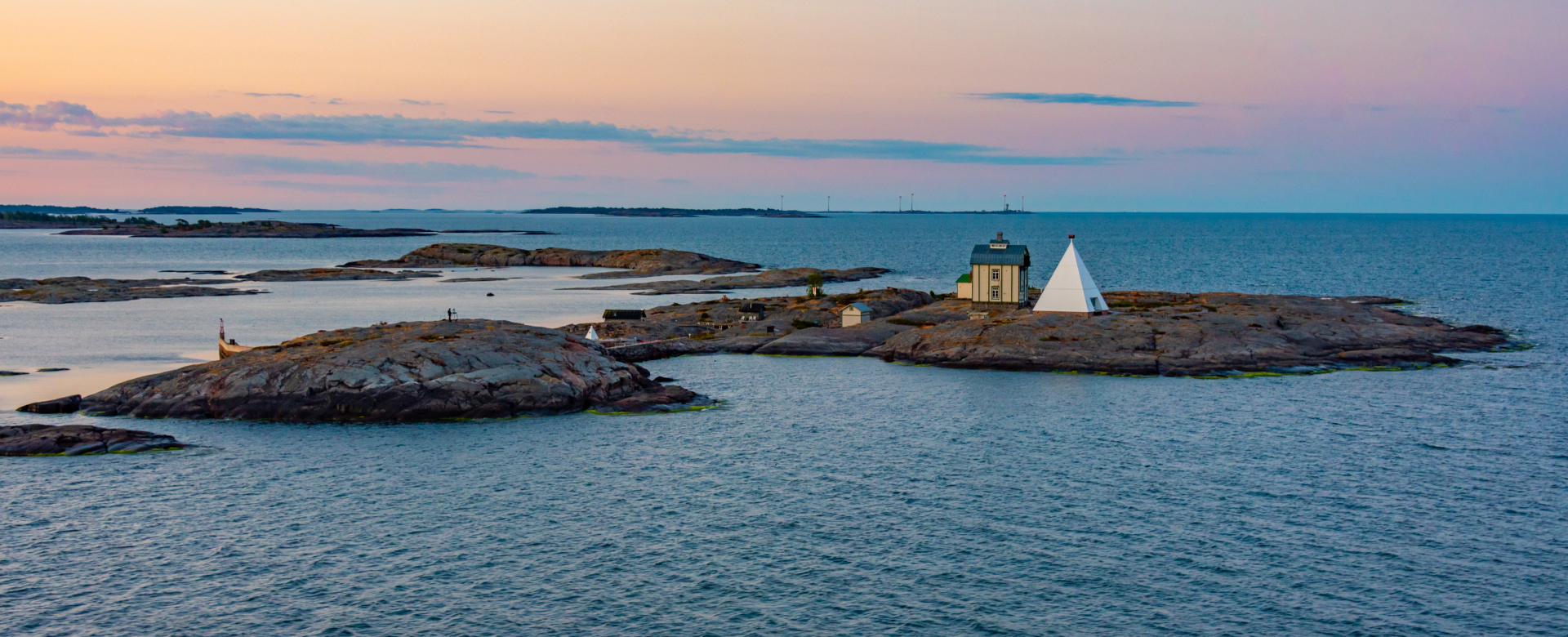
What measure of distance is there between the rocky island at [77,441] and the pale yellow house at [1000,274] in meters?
62.4

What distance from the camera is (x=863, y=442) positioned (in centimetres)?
5244

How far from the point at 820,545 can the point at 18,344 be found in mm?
80943

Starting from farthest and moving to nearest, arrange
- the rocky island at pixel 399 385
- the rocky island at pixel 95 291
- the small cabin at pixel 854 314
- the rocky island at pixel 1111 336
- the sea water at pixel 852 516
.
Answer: the rocky island at pixel 95 291
the small cabin at pixel 854 314
the rocky island at pixel 1111 336
the rocky island at pixel 399 385
the sea water at pixel 852 516

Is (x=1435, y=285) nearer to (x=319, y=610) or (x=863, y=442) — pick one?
(x=863, y=442)

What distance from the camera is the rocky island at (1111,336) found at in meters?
72.8

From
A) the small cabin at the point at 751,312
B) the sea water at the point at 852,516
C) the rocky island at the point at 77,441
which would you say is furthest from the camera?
the small cabin at the point at 751,312

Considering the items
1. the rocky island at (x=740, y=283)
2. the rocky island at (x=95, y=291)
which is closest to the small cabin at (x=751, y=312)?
the rocky island at (x=740, y=283)

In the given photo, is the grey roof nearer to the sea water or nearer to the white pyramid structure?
the white pyramid structure

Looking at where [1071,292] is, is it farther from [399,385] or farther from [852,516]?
[399,385]

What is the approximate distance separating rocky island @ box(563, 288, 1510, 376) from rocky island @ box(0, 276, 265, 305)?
68025 millimetres

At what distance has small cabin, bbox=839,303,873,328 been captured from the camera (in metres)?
92.9

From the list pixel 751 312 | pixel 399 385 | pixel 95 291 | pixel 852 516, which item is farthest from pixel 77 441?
pixel 95 291

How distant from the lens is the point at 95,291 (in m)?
130

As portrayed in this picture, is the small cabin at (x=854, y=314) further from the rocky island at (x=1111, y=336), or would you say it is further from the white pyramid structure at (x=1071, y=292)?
the white pyramid structure at (x=1071, y=292)
